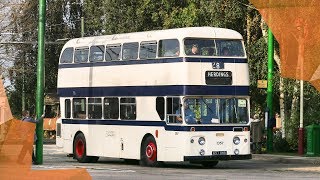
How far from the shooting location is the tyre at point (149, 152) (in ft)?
74.8

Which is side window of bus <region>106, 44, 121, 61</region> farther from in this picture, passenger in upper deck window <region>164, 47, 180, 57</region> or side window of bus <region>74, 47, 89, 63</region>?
passenger in upper deck window <region>164, 47, 180, 57</region>

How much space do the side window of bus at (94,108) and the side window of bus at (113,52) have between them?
1503 mm

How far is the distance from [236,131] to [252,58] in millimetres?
12819

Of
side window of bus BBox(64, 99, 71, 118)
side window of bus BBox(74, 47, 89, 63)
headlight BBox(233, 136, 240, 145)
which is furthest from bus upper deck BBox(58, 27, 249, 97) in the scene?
side window of bus BBox(64, 99, 71, 118)

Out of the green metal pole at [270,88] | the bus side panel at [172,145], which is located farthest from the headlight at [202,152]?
the green metal pole at [270,88]

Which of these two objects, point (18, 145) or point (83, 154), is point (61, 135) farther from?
point (18, 145)

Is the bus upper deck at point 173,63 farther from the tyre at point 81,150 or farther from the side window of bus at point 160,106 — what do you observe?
the tyre at point 81,150

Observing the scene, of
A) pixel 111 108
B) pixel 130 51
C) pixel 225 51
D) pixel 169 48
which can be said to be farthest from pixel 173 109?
pixel 111 108

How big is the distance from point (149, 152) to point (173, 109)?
1.65 m

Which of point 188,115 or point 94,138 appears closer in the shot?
point 188,115

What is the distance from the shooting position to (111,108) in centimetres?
2456

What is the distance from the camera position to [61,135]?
27.4 meters

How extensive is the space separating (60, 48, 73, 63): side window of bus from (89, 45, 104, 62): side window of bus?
4.18 ft

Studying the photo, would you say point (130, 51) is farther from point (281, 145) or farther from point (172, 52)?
point (281, 145)
